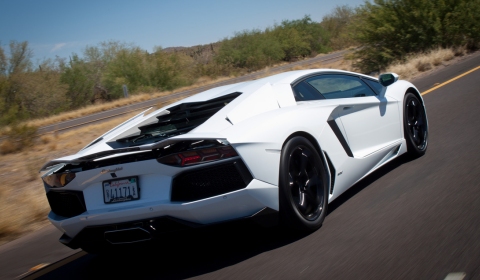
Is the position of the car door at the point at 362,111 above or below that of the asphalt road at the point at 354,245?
above

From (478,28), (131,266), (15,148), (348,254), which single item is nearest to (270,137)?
(348,254)

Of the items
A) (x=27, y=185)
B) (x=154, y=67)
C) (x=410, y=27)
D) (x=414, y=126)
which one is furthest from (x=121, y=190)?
(x=154, y=67)

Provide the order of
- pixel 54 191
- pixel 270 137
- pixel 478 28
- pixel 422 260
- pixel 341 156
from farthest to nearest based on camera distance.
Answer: pixel 478 28
pixel 341 156
pixel 54 191
pixel 270 137
pixel 422 260

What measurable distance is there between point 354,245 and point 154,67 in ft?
153

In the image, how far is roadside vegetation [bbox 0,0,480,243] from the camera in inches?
518

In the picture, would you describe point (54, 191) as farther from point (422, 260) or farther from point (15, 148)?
point (15, 148)

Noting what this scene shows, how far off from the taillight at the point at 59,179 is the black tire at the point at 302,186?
5.50ft

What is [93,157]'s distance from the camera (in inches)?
164

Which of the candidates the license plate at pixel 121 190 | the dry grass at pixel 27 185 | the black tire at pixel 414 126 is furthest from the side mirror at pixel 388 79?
the dry grass at pixel 27 185

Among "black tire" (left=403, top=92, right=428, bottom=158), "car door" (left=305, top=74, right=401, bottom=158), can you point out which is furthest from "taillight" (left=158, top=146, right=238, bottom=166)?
"black tire" (left=403, top=92, right=428, bottom=158)

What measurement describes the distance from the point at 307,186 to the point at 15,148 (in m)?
12.9

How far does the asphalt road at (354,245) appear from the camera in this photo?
12.1 ft

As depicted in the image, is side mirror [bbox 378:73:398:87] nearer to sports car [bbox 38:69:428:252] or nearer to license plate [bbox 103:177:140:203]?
sports car [bbox 38:69:428:252]

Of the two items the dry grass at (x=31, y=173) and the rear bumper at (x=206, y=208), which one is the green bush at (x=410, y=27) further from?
the rear bumper at (x=206, y=208)
